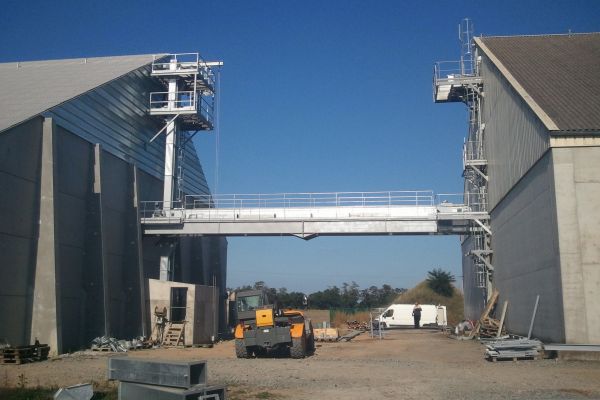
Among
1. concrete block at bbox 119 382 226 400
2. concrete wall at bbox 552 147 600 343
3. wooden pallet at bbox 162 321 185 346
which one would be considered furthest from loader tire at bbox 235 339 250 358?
concrete block at bbox 119 382 226 400

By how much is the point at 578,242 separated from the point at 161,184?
2627 cm

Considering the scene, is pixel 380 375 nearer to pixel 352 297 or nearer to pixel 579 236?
pixel 579 236

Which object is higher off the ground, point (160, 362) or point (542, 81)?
point (542, 81)

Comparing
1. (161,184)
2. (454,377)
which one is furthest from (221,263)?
(454,377)

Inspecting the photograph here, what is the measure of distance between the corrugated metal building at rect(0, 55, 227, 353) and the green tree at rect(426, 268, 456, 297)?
42.2 meters

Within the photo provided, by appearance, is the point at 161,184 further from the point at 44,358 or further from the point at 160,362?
the point at 160,362

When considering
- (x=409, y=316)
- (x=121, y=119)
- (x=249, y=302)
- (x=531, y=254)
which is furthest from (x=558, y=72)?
(x=409, y=316)

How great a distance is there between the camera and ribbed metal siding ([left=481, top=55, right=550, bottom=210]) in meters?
22.9

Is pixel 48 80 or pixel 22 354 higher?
pixel 48 80

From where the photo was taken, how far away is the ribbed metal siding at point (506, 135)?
22906 millimetres

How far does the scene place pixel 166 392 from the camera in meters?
10.0

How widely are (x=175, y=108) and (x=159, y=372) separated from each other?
28.9 m

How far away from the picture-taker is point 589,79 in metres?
24.9

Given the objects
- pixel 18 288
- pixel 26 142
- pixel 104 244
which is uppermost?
pixel 26 142
